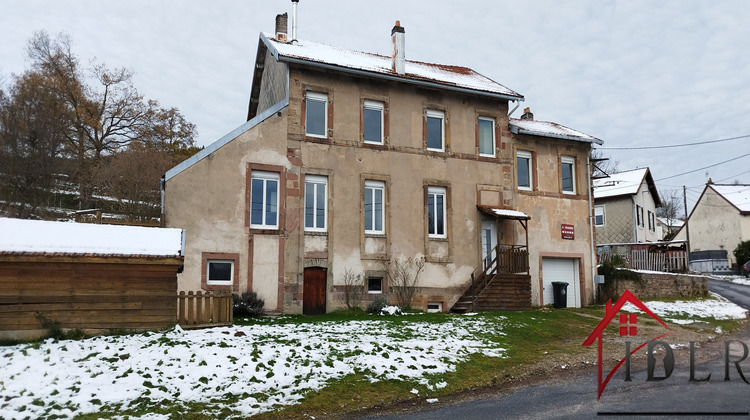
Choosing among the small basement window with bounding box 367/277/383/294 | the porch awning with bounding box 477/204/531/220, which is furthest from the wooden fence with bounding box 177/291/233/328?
the porch awning with bounding box 477/204/531/220

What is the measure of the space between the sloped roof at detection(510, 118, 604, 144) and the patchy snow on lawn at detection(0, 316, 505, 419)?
12.6 m

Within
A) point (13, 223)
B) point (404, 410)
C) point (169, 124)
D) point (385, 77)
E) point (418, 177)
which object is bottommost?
point (404, 410)

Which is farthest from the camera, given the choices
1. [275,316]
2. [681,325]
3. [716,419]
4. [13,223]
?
[681,325]

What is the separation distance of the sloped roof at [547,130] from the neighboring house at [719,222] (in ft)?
79.5

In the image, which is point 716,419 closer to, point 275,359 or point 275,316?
point 275,359

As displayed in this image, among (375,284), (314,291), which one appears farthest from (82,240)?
(375,284)

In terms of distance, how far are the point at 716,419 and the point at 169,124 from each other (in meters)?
47.0

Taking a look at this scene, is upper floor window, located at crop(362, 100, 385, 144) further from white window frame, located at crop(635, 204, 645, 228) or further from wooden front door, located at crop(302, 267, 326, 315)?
white window frame, located at crop(635, 204, 645, 228)

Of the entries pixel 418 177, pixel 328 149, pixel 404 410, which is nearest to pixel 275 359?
pixel 404 410

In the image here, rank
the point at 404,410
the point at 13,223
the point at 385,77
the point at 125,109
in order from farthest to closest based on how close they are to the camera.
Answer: the point at 125,109, the point at 385,77, the point at 13,223, the point at 404,410

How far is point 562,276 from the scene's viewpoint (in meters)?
25.1

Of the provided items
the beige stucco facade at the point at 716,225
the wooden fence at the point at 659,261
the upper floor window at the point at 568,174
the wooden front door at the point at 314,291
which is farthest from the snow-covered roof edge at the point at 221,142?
the beige stucco facade at the point at 716,225

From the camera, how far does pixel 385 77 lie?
71.2ft

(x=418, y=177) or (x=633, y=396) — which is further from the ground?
(x=418, y=177)
